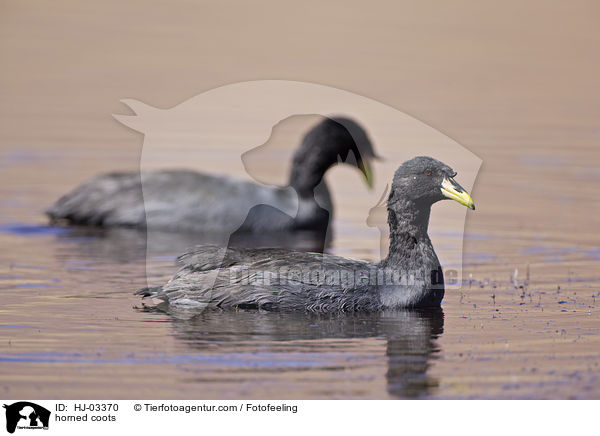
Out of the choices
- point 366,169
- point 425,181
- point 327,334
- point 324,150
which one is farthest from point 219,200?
point 327,334

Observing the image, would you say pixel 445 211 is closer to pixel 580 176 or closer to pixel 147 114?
pixel 580 176

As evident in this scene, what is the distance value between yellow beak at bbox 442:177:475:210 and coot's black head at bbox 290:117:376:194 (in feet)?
14.6

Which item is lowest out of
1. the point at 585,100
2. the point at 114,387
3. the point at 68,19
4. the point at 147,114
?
the point at 114,387

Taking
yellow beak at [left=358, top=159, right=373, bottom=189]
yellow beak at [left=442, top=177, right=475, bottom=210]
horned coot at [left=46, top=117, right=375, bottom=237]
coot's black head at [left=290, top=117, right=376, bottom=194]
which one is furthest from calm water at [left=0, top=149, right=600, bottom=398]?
coot's black head at [left=290, top=117, right=376, bottom=194]

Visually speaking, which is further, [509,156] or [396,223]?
[509,156]

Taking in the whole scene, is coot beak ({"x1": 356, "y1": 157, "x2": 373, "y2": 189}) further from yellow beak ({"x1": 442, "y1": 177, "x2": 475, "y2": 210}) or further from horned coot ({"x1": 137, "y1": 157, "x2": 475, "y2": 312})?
yellow beak ({"x1": 442, "y1": 177, "x2": 475, "y2": 210})

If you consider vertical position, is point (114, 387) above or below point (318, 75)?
below

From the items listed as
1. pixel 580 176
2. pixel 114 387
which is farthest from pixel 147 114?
pixel 580 176

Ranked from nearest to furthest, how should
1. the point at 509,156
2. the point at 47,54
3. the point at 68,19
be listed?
1. the point at 509,156
2. the point at 47,54
3. the point at 68,19

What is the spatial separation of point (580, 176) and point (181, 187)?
628 cm

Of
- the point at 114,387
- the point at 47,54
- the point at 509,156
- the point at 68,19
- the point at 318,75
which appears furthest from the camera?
the point at 68,19

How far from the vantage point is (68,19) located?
3164cm

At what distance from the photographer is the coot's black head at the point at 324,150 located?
1547cm
